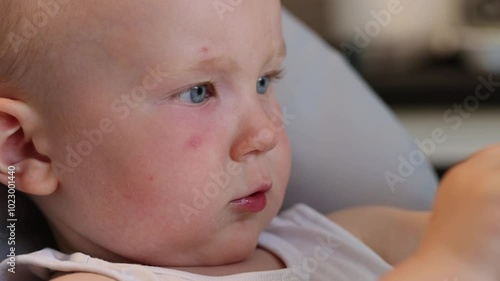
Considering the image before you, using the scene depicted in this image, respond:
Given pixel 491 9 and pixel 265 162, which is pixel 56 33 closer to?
pixel 265 162

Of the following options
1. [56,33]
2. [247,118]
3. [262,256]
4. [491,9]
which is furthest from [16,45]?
[491,9]

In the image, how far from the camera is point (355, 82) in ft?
3.49

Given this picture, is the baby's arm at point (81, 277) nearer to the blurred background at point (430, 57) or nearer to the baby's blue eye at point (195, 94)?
the baby's blue eye at point (195, 94)

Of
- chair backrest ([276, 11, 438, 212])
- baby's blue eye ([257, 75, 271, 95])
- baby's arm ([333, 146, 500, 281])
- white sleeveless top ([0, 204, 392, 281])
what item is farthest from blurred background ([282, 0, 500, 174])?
baby's arm ([333, 146, 500, 281])

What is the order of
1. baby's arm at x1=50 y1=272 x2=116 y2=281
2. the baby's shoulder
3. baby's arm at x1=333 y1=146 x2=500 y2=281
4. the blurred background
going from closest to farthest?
baby's arm at x1=333 y1=146 x2=500 y2=281, baby's arm at x1=50 y1=272 x2=116 y2=281, the baby's shoulder, the blurred background

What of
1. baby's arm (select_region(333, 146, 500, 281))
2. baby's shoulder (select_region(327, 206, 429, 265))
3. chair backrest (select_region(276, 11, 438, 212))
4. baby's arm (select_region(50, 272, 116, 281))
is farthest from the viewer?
chair backrest (select_region(276, 11, 438, 212))

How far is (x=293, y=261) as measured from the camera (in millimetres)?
855

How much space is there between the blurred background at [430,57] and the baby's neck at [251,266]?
4.18 feet

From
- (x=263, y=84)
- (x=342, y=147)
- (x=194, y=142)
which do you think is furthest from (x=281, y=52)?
(x=342, y=147)

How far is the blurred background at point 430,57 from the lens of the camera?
7.02 ft

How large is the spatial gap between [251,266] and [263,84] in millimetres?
187

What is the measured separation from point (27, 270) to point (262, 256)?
0.24m

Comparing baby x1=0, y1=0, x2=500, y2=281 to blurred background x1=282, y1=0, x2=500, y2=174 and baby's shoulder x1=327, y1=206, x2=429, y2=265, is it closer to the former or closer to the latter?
A: baby's shoulder x1=327, y1=206, x2=429, y2=265

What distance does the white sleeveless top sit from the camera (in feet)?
2.42
